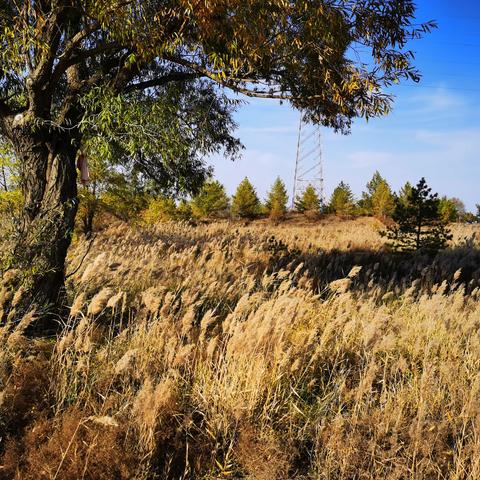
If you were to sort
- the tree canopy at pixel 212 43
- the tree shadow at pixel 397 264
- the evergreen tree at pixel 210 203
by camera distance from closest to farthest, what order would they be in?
1. the tree canopy at pixel 212 43
2. the tree shadow at pixel 397 264
3. the evergreen tree at pixel 210 203

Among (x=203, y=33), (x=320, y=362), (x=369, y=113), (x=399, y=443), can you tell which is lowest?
(x=399, y=443)

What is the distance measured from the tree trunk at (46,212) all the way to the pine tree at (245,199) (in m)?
32.1

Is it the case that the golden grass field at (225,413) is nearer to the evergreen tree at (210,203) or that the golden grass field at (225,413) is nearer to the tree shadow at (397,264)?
the tree shadow at (397,264)

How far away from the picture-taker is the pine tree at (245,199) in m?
37.2

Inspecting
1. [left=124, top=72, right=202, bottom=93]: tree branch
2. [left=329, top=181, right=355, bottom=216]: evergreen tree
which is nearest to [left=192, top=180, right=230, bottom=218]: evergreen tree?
[left=329, top=181, right=355, bottom=216]: evergreen tree

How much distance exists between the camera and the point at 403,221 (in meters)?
10.4

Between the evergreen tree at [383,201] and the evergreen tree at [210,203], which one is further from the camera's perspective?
the evergreen tree at [383,201]

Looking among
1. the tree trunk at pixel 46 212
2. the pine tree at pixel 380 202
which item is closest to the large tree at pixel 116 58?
the tree trunk at pixel 46 212

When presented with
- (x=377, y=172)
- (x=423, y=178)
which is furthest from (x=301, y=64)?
(x=377, y=172)

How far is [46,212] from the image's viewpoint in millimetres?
4516

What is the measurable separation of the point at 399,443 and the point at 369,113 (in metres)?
3.69

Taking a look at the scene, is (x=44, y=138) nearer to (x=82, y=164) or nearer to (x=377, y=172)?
(x=82, y=164)

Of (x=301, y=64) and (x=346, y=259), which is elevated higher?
(x=301, y=64)

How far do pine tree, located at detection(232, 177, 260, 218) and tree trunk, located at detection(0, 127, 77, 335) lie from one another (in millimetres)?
32137
